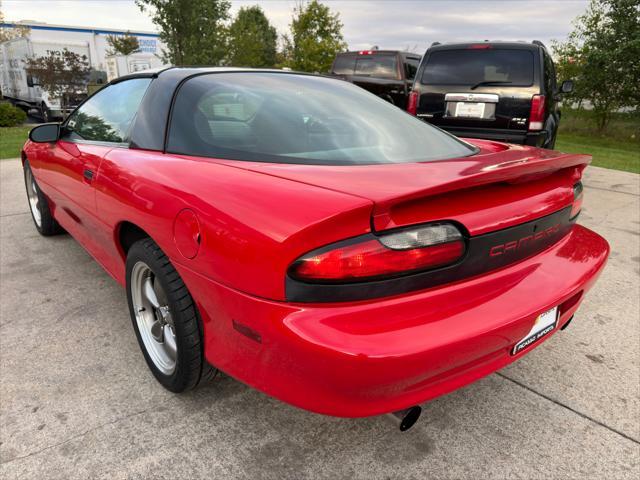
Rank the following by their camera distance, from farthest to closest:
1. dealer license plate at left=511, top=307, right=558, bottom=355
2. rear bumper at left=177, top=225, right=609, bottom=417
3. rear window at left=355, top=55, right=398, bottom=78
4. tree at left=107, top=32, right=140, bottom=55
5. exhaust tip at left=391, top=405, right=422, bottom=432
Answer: tree at left=107, top=32, right=140, bottom=55
rear window at left=355, top=55, right=398, bottom=78
dealer license plate at left=511, top=307, right=558, bottom=355
exhaust tip at left=391, top=405, right=422, bottom=432
rear bumper at left=177, top=225, right=609, bottom=417

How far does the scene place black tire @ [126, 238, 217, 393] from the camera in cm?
179

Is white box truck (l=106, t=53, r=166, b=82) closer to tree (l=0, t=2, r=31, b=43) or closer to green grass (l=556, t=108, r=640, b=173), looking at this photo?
tree (l=0, t=2, r=31, b=43)

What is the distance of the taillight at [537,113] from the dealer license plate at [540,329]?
4.47m

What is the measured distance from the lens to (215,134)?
78.9 inches

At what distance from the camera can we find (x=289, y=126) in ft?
6.62

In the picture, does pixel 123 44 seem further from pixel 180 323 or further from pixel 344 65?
pixel 180 323

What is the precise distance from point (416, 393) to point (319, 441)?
605 mm

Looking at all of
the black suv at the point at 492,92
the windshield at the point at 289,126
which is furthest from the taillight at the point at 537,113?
the windshield at the point at 289,126

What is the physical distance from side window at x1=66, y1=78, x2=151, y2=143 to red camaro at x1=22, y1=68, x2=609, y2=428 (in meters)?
0.14

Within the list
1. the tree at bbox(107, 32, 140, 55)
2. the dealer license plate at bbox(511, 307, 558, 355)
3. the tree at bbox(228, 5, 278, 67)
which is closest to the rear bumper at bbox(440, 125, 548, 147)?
the dealer license plate at bbox(511, 307, 558, 355)

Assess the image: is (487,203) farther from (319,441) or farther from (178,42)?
(178,42)

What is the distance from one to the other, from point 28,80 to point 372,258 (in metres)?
18.2

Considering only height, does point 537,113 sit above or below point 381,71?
below

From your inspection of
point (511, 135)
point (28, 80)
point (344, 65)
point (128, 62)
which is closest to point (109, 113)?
point (511, 135)
